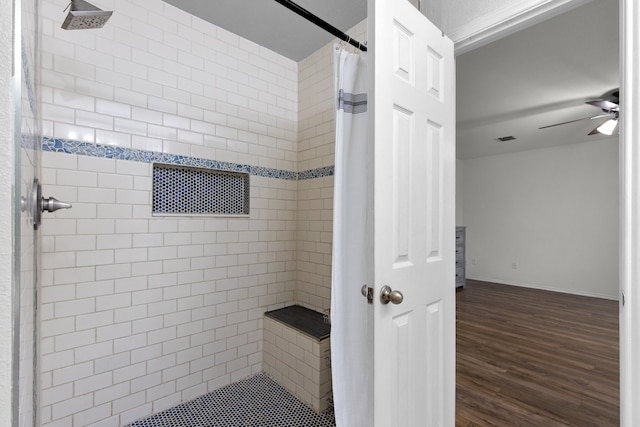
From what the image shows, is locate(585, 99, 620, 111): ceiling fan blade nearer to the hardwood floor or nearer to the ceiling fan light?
the ceiling fan light

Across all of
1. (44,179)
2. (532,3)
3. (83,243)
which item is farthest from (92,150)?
Result: (532,3)

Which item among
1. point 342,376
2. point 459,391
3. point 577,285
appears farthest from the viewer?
point 577,285

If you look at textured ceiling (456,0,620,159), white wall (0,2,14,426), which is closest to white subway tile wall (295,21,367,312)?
textured ceiling (456,0,620,159)

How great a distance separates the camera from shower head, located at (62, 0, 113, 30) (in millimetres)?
1176

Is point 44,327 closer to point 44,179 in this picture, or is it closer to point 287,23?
point 44,179

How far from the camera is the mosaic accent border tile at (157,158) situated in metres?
1.66

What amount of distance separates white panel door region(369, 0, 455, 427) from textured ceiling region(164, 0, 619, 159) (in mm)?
1063

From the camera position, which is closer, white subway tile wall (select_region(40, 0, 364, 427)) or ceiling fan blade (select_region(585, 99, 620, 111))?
white subway tile wall (select_region(40, 0, 364, 427))

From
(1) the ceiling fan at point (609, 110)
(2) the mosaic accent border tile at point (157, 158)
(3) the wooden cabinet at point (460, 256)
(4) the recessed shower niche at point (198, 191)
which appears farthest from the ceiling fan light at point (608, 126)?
(4) the recessed shower niche at point (198, 191)

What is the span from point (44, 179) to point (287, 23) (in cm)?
182

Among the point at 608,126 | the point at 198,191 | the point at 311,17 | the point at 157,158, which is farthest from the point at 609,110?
the point at 157,158

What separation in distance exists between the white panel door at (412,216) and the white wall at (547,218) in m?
5.21

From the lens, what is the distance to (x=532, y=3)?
1.31 m

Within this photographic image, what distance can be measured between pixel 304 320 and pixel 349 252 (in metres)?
1.00
